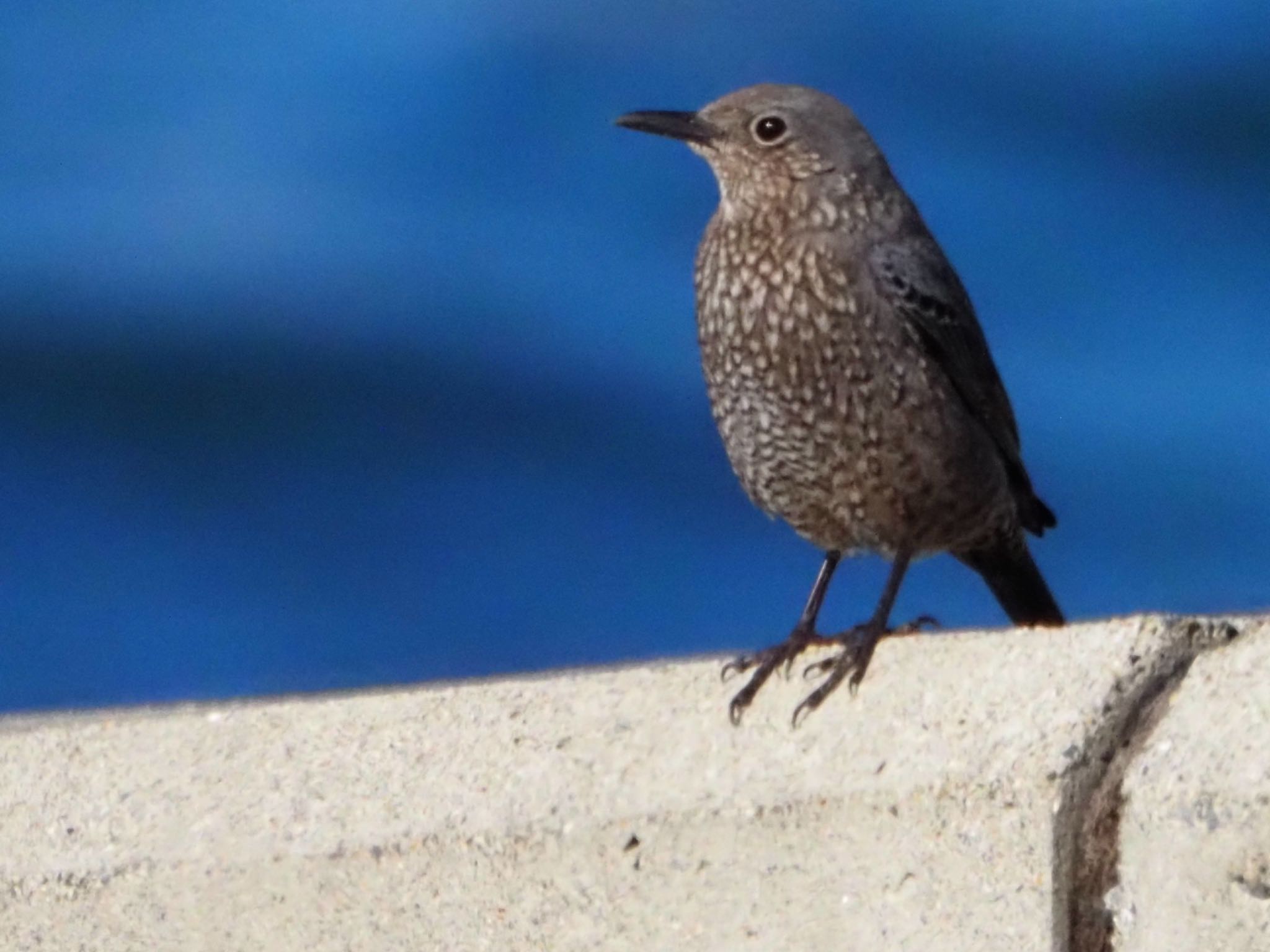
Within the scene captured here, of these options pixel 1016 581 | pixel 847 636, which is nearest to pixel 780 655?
pixel 847 636

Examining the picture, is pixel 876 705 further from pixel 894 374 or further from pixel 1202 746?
pixel 894 374

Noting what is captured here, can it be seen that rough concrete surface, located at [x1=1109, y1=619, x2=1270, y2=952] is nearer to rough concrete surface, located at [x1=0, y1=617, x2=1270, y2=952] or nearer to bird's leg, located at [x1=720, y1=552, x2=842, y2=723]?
rough concrete surface, located at [x1=0, y1=617, x2=1270, y2=952]

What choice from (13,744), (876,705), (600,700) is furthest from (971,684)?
(13,744)

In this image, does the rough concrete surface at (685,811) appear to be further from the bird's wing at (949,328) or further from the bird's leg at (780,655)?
the bird's wing at (949,328)

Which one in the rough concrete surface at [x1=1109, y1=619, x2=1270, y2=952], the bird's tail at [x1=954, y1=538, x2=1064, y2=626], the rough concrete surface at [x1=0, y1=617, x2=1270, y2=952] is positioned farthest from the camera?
the bird's tail at [x1=954, y1=538, x2=1064, y2=626]

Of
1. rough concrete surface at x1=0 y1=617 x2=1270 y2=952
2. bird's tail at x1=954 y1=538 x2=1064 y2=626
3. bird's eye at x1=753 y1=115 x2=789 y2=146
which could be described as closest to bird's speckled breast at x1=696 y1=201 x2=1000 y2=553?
bird's eye at x1=753 y1=115 x2=789 y2=146

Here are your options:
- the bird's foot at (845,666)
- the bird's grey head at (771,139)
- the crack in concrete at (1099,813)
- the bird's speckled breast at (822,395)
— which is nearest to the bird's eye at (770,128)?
the bird's grey head at (771,139)
